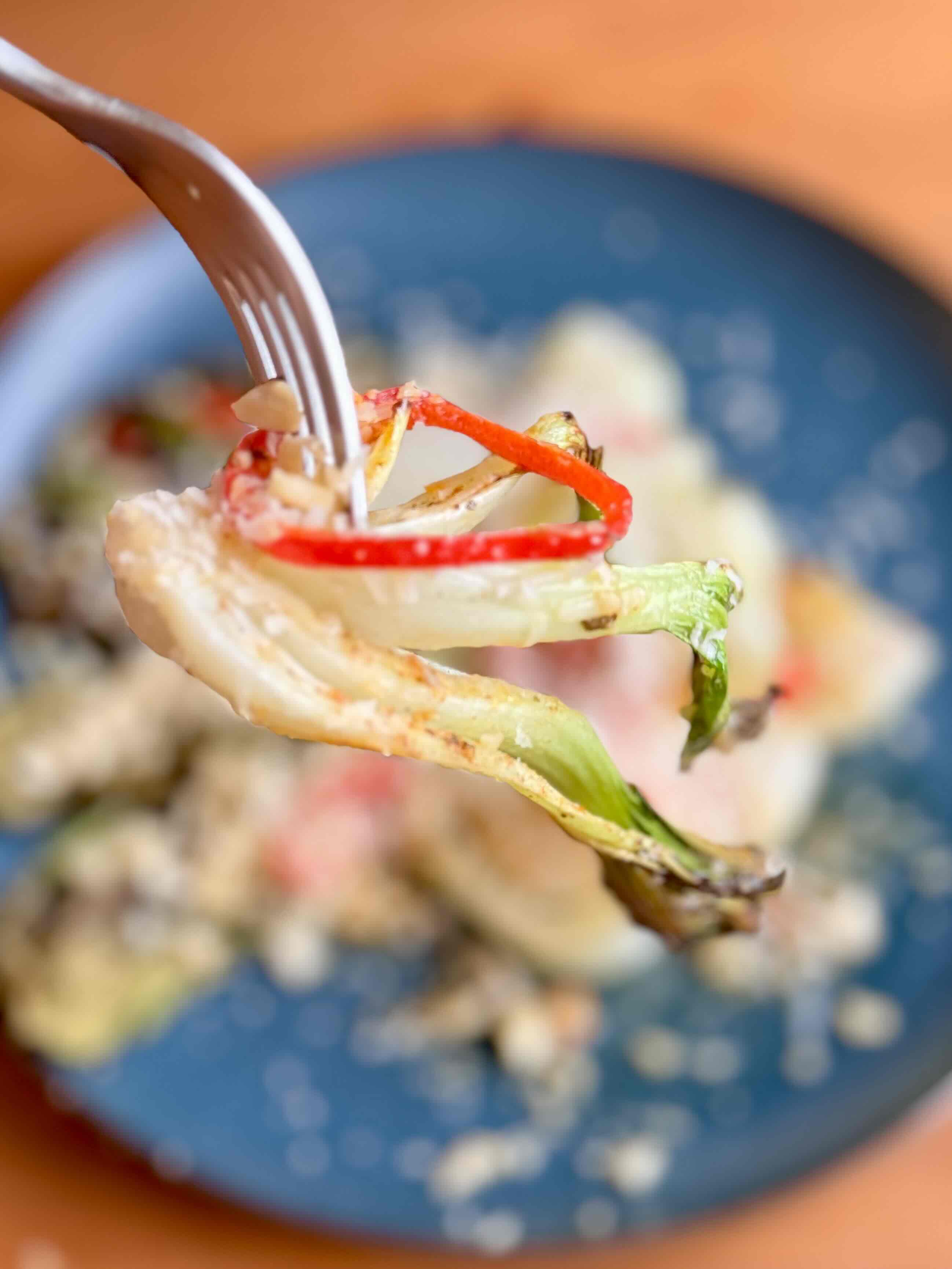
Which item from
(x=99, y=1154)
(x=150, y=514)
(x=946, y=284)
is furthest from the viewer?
(x=946, y=284)

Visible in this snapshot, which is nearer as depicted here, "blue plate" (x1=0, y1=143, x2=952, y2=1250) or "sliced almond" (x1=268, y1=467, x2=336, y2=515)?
"sliced almond" (x1=268, y1=467, x2=336, y2=515)

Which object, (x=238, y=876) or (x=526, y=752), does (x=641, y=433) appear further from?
(x=526, y=752)

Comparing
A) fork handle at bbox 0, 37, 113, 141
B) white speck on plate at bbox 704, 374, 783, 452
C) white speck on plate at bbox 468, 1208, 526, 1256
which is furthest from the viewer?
white speck on plate at bbox 704, 374, 783, 452

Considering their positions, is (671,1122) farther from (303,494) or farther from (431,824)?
(303,494)

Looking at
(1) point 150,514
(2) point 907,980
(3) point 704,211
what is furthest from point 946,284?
(1) point 150,514

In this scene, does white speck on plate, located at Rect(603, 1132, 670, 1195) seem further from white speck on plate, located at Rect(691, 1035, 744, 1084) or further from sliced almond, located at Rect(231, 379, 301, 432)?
sliced almond, located at Rect(231, 379, 301, 432)

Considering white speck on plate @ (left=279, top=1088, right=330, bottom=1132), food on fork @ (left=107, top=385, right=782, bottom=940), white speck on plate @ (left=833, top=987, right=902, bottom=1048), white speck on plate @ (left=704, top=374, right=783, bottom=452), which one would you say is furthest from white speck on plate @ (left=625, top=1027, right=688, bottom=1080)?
food on fork @ (left=107, top=385, right=782, bottom=940)

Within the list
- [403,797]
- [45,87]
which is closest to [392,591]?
[45,87]

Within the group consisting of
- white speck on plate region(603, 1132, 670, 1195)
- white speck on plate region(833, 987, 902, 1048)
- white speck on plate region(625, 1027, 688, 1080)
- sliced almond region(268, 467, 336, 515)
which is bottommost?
sliced almond region(268, 467, 336, 515)
